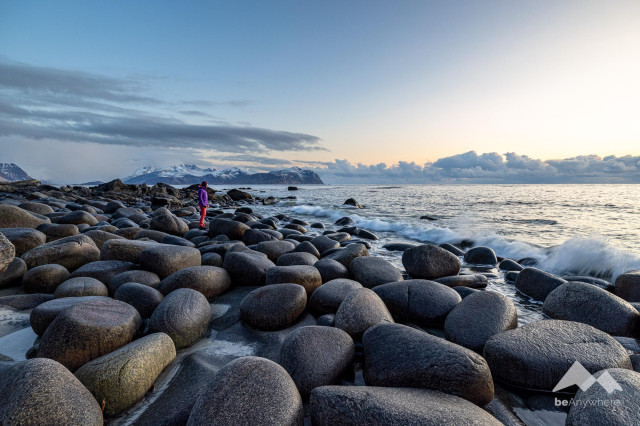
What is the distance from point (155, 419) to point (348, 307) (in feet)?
5.41

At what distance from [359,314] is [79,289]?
2.88 metres

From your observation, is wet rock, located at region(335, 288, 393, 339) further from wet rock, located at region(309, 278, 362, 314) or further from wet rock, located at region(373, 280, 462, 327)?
wet rock, located at region(373, 280, 462, 327)

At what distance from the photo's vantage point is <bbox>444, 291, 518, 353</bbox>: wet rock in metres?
2.67

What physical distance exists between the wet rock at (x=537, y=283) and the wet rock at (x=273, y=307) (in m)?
3.49

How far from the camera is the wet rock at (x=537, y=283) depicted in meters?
4.27

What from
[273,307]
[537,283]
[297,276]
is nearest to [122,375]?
[273,307]

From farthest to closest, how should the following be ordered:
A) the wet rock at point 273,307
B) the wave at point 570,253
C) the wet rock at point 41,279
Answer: the wave at point 570,253, the wet rock at point 41,279, the wet rock at point 273,307

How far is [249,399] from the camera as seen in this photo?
5.21ft

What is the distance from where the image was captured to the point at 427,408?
1620mm

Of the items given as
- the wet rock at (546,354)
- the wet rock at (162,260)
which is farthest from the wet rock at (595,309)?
the wet rock at (162,260)

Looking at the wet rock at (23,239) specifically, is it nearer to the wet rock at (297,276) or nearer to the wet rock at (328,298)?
the wet rock at (297,276)

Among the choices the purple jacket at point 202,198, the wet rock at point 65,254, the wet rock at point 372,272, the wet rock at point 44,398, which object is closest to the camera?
the wet rock at point 44,398

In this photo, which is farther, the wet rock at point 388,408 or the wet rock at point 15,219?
the wet rock at point 15,219

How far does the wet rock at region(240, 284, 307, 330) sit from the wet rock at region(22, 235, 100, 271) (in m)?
2.74
